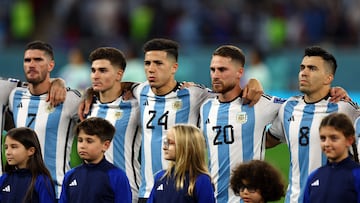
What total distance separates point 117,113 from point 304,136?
5.85 ft

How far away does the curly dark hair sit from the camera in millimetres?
8922

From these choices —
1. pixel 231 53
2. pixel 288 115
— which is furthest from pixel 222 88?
pixel 288 115

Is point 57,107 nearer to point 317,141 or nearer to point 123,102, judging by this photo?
point 123,102

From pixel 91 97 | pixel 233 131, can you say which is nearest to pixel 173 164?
pixel 233 131

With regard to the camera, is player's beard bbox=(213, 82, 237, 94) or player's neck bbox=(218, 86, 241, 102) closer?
player's beard bbox=(213, 82, 237, 94)

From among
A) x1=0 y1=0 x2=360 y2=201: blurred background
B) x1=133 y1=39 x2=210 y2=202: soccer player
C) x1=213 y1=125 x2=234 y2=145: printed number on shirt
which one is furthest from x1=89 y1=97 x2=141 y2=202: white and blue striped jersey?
x1=0 y1=0 x2=360 y2=201: blurred background

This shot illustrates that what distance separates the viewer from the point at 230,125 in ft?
34.7

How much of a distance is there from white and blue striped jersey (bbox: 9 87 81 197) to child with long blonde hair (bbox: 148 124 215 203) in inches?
71.8

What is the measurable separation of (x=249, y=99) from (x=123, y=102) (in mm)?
1184

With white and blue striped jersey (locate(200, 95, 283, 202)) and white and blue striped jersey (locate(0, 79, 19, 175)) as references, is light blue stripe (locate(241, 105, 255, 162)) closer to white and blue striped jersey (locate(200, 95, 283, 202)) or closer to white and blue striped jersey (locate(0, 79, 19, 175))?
white and blue striped jersey (locate(200, 95, 283, 202))

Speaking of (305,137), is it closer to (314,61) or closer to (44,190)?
(314,61)

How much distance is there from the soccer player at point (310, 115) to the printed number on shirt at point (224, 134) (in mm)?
494

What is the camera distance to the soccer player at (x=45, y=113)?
437 inches

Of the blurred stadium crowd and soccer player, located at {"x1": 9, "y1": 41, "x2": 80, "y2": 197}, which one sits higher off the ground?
the blurred stadium crowd
